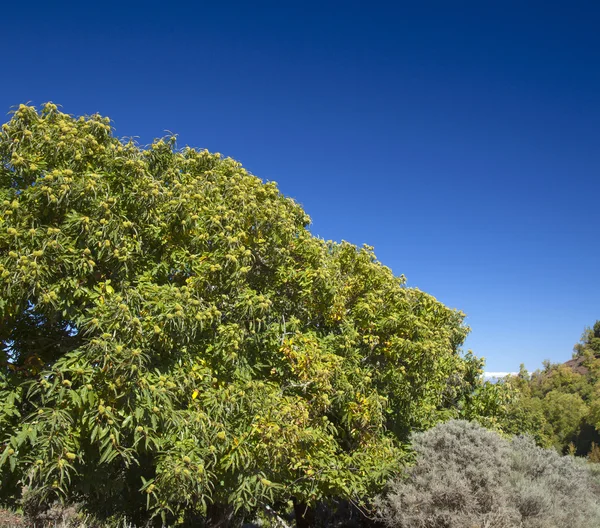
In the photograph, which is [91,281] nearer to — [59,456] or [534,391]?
[59,456]

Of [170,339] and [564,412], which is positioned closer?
[170,339]

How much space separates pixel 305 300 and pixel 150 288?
376 centimetres

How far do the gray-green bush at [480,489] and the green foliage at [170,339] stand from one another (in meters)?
0.68

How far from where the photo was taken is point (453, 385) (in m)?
16.2

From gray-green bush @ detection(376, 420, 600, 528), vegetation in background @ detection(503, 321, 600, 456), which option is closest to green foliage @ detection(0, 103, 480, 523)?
gray-green bush @ detection(376, 420, 600, 528)

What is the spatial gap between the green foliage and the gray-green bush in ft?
2.25

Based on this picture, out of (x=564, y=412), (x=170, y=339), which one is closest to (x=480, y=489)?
(x=170, y=339)

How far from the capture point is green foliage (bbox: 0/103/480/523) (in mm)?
6336

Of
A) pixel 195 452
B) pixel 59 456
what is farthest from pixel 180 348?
pixel 59 456

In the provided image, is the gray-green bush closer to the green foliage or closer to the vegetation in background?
the green foliage

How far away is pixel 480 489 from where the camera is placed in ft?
29.8

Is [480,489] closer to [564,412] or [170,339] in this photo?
[170,339]

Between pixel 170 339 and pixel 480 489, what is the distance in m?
6.83

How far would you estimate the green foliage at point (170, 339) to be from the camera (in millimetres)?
6336
